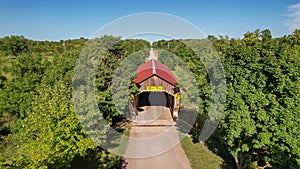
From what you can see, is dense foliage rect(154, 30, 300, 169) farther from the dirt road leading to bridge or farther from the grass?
the dirt road leading to bridge

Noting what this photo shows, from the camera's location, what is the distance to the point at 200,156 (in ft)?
52.7

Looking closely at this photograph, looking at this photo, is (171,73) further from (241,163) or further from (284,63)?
(284,63)

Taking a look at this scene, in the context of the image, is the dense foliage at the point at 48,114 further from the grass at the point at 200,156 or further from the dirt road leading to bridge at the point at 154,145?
the grass at the point at 200,156

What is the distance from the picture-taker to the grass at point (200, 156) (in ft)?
48.9

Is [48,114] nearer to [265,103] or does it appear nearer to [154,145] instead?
[265,103]

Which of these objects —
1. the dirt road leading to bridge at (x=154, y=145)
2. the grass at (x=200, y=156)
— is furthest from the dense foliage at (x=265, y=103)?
the dirt road leading to bridge at (x=154, y=145)

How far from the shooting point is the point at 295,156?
9.58 meters

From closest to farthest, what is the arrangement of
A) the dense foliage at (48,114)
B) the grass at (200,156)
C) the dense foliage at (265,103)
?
the dense foliage at (48,114) < the dense foliage at (265,103) < the grass at (200,156)

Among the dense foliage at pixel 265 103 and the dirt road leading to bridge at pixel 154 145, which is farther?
the dirt road leading to bridge at pixel 154 145

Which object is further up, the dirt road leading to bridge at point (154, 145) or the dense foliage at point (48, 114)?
the dense foliage at point (48, 114)

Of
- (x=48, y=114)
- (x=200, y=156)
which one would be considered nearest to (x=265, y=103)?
(x=200, y=156)

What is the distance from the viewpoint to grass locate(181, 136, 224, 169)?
14906 millimetres

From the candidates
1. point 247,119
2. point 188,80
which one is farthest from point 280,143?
point 188,80

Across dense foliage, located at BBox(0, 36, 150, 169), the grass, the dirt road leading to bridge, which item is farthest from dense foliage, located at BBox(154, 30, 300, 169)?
dense foliage, located at BBox(0, 36, 150, 169)
